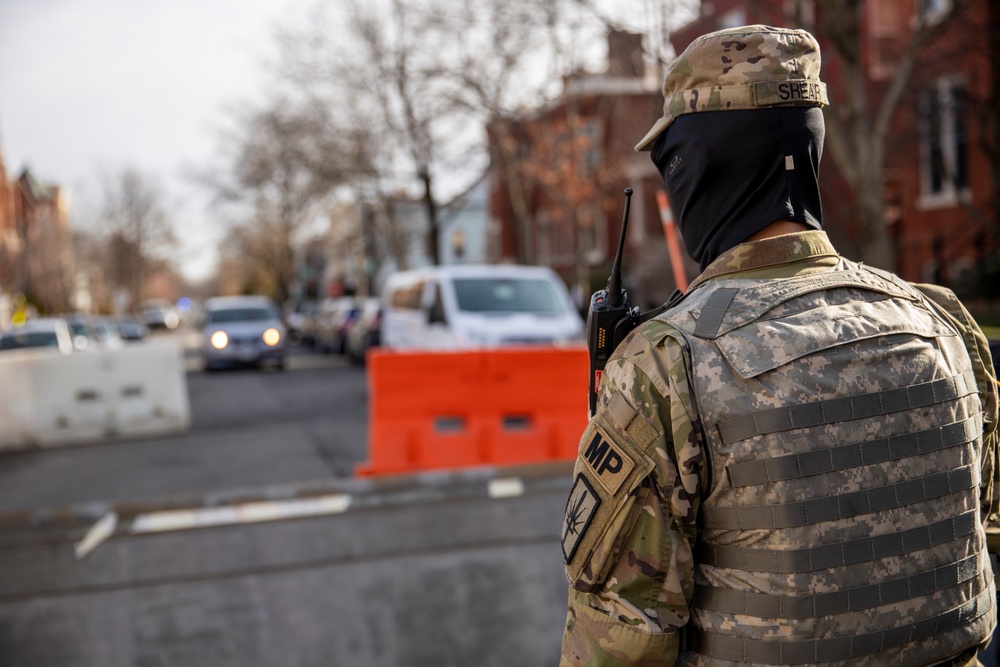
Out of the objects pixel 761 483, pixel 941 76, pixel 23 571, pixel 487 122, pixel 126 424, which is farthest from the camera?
pixel 487 122

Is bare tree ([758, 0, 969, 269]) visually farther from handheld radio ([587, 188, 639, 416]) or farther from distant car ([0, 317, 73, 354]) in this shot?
distant car ([0, 317, 73, 354])

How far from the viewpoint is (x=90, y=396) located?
11250 millimetres

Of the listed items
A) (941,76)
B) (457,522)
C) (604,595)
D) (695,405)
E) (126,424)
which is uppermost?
(941,76)

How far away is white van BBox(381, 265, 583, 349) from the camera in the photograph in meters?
12.9

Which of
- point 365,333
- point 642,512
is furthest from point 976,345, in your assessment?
point 365,333

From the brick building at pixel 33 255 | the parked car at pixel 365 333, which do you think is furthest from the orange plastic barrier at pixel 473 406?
the brick building at pixel 33 255

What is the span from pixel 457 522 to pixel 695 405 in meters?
3.31

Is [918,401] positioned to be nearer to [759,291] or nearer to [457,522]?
[759,291]

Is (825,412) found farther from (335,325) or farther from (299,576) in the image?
(335,325)

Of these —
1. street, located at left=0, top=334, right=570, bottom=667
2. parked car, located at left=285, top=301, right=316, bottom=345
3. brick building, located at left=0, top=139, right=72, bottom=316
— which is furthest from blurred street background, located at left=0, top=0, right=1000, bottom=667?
brick building, located at left=0, top=139, right=72, bottom=316

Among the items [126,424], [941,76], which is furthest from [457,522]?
[941,76]

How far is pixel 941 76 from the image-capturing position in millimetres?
18812

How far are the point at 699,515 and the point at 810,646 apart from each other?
30cm

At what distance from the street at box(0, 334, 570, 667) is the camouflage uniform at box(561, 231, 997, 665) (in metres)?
2.87
